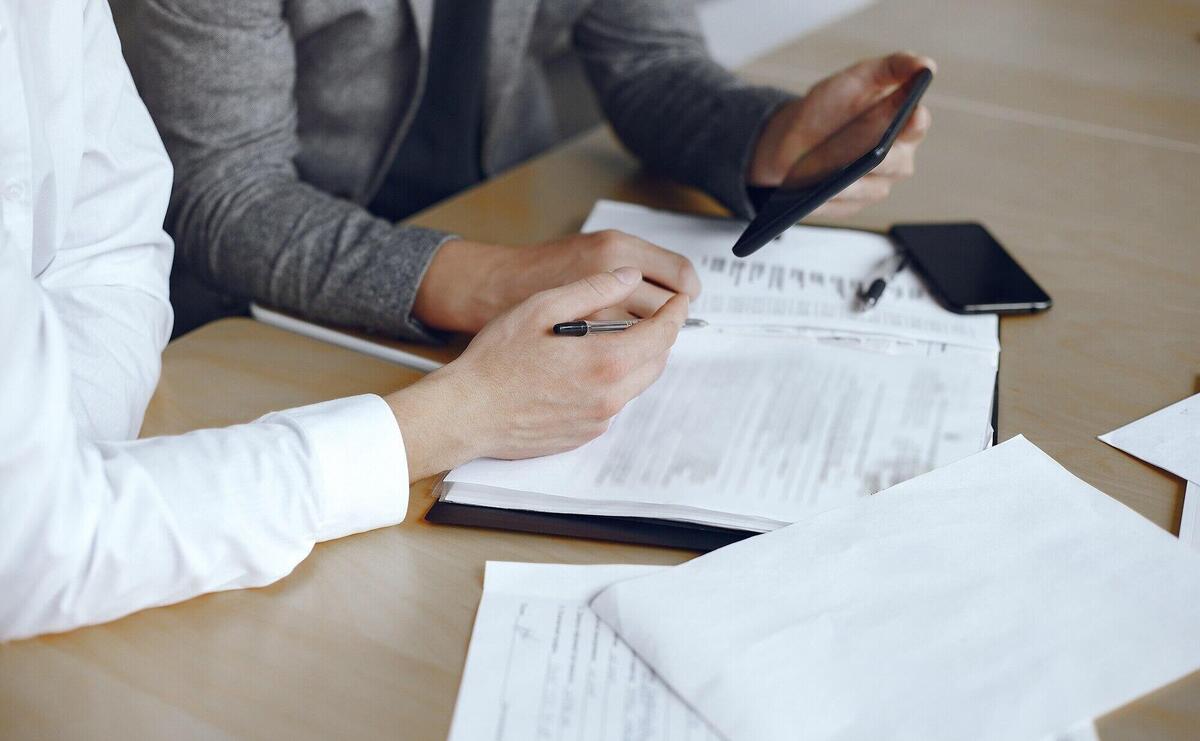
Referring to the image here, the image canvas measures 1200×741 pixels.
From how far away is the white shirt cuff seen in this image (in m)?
0.64

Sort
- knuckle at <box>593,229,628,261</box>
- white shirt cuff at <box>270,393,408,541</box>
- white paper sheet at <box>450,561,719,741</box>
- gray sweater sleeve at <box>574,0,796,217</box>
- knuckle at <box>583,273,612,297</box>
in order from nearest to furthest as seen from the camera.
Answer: white paper sheet at <box>450,561,719,741</box> < white shirt cuff at <box>270,393,408,541</box> < knuckle at <box>583,273,612,297</box> < knuckle at <box>593,229,628,261</box> < gray sweater sleeve at <box>574,0,796,217</box>

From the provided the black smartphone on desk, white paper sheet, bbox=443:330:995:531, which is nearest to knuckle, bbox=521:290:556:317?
white paper sheet, bbox=443:330:995:531

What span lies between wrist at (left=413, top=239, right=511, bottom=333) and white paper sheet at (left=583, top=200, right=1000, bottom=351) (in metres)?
0.17

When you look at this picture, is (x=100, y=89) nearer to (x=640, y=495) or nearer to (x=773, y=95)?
(x=640, y=495)

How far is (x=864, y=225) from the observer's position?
108cm

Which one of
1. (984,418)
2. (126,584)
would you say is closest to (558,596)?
(126,584)

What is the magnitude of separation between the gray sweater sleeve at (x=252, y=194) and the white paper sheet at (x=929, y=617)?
0.40 metres

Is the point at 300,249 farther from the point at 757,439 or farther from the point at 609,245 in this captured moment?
the point at 757,439

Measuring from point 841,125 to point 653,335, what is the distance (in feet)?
1.44

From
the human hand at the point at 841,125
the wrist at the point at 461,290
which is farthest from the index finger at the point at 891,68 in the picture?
the wrist at the point at 461,290

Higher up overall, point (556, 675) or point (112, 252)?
point (112, 252)

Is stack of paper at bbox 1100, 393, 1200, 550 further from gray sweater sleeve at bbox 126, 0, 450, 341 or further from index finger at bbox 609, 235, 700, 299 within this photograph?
gray sweater sleeve at bbox 126, 0, 450, 341

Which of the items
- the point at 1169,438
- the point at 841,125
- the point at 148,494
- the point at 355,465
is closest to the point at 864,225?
the point at 841,125

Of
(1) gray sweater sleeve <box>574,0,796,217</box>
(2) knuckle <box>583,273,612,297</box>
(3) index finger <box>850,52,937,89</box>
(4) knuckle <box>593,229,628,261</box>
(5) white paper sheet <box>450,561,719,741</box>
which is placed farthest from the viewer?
(1) gray sweater sleeve <box>574,0,796,217</box>
